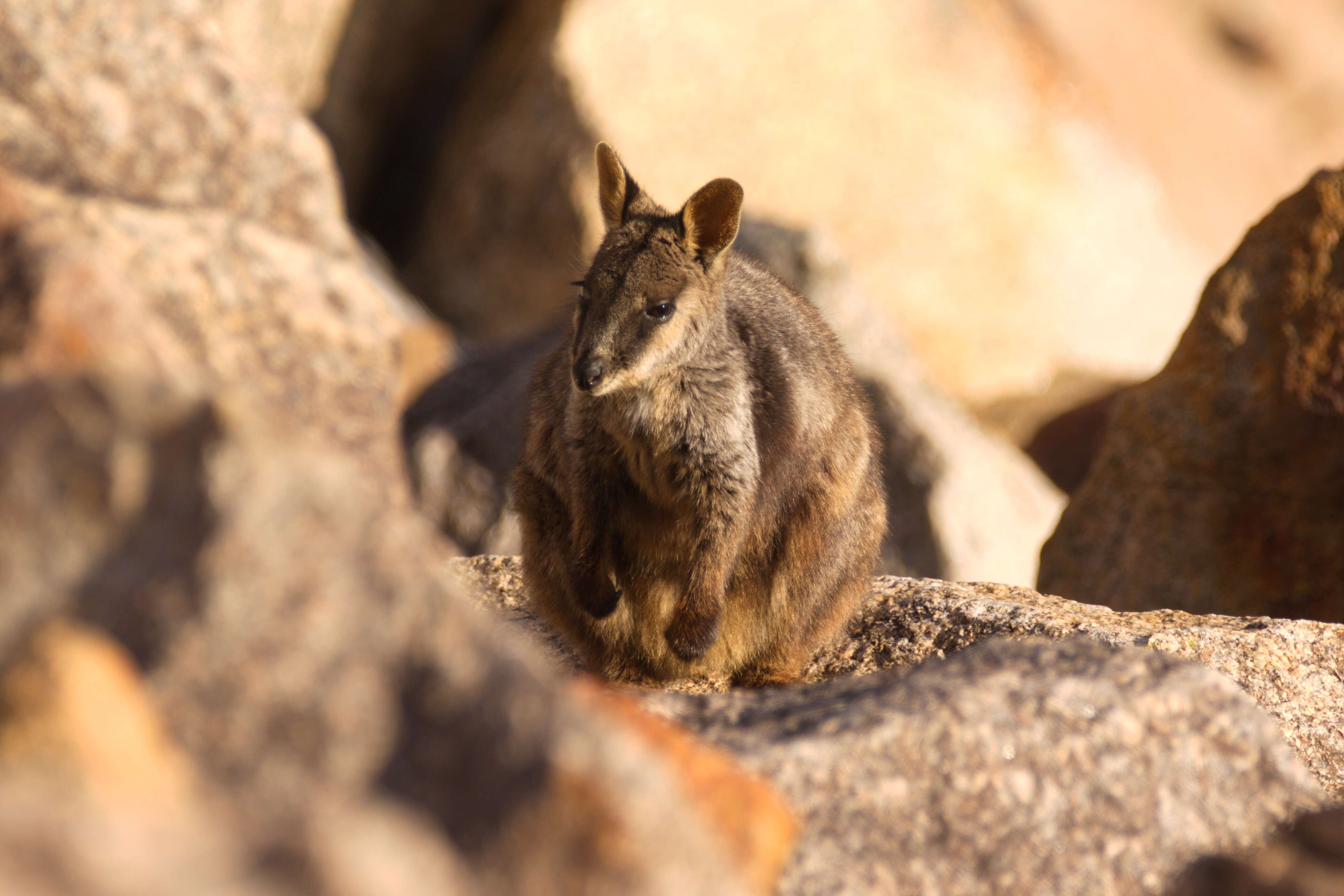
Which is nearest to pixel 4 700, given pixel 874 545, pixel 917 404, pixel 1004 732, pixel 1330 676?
pixel 1004 732

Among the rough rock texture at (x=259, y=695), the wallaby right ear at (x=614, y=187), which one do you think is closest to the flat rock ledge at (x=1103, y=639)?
the wallaby right ear at (x=614, y=187)

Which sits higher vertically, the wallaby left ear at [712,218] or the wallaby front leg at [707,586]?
the wallaby left ear at [712,218]

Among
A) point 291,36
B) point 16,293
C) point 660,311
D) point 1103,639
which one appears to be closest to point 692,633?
point 660,311

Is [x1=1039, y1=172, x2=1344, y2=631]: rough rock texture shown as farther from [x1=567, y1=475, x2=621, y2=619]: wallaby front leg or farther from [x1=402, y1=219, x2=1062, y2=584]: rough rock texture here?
[x1=567, y1=475, x2=621, y2=619]: wallaby front leg

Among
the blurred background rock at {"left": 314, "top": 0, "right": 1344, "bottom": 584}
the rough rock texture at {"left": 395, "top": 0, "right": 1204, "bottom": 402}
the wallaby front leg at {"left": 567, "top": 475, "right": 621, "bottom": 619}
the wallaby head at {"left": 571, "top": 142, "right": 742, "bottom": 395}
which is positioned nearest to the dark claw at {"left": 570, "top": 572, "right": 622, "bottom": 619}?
the wallaby front leg at {"left": 567, "top": 475, "right": 621, "bottom": 619}

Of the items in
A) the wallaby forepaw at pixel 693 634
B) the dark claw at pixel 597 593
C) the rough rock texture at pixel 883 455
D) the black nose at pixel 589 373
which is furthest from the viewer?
the rough rock texture at pixel 883 455

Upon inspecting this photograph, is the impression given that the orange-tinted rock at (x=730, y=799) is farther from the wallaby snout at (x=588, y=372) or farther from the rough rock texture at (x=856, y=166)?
the rough rock texture at (x=856, y=166)

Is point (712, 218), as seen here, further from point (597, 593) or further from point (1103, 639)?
point (1103, 639)
